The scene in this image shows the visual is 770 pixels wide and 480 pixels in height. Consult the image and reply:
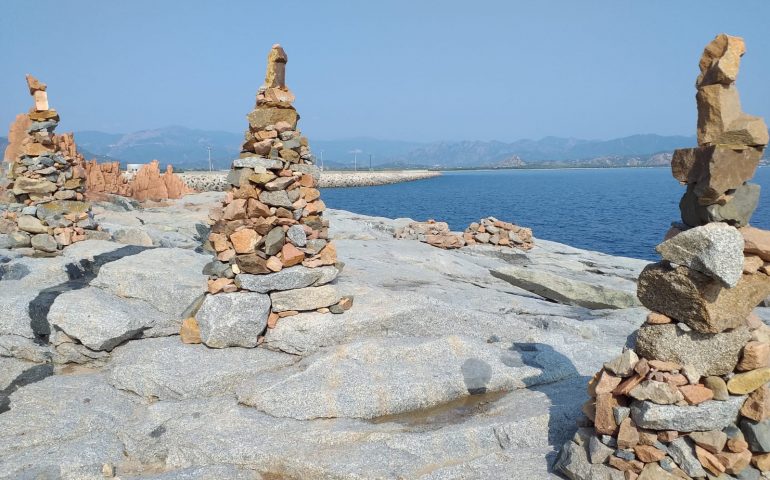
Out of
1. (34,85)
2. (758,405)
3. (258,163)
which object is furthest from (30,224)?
(758,405)

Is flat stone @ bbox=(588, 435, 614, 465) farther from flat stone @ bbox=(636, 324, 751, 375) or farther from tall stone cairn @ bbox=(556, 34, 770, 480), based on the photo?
flat stone @ bbox=(636, 324, 751, 375)

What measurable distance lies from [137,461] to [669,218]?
251ft

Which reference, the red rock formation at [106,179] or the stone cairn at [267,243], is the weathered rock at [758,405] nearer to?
the stone cairn at [267,243]

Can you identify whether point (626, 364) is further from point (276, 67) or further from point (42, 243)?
point (42, 243)

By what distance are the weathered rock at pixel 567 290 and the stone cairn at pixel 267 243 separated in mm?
8591

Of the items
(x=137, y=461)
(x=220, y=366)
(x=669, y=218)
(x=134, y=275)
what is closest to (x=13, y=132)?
Result: (x=134, y=275)

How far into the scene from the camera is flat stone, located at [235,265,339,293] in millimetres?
11695

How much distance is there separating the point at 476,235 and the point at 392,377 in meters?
18.5

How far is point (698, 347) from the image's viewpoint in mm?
6801

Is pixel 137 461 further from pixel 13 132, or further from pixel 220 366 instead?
pixel 13 132

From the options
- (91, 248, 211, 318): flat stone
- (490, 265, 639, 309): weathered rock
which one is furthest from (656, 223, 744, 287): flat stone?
Answer: (490, 265, 639, 309): weathered rock

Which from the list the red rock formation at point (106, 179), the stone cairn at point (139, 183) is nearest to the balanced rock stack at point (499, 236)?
the stone cairn at point (139, 183)

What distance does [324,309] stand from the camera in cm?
1219

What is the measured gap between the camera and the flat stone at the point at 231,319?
1139 cm
